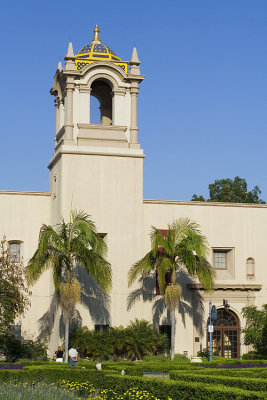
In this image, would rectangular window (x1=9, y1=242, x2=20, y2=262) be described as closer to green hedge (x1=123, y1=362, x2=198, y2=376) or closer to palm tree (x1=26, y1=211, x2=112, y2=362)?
palm tree (x1=26, y1=211, x2=112, y2=362)

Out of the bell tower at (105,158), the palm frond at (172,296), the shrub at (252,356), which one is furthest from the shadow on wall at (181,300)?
the palm frond at (172,296)

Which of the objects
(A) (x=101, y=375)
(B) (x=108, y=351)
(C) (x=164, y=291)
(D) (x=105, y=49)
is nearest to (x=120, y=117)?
(D) (x=105, y=49)

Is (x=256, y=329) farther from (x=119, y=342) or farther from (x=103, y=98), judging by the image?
(x=103, y=98)

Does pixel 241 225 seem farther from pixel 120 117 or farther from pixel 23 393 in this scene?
pixel 23 393

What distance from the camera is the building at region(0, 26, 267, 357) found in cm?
3891

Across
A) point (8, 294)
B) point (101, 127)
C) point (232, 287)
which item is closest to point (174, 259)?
point (232, 287)

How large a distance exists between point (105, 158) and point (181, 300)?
8554 mm

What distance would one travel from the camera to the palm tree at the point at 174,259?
35625mm

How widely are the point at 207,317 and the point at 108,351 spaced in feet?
22.4

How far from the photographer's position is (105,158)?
3972cm

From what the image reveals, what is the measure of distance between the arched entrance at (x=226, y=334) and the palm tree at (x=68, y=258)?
28.2ft

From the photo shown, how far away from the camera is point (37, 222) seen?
1613 inches

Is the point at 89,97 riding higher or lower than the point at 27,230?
higher

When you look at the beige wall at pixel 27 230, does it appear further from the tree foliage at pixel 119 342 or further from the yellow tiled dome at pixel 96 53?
the yellow tiled dome at pixel 96 53
